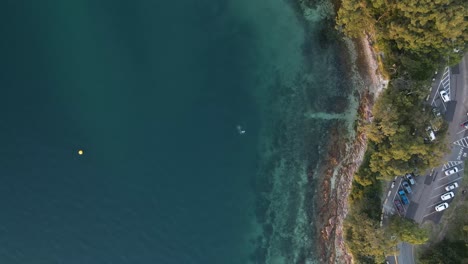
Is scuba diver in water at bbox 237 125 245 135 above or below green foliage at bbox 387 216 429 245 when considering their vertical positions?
above

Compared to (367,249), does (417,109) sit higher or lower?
higher

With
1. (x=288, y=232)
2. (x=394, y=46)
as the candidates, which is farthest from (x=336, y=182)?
(x=394, y=46)

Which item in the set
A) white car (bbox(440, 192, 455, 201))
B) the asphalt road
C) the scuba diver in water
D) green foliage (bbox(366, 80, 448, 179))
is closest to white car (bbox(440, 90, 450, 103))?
the asphalt road

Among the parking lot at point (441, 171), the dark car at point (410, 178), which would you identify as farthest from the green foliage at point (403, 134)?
the parking lot at point (441, 171)

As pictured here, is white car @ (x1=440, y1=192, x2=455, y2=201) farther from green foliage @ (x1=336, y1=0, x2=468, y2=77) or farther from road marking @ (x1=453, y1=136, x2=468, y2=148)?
green foliage @ (x1=336, y1=0, x2=468, y2=77)

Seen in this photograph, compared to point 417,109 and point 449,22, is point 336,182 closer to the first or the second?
point 417,109
